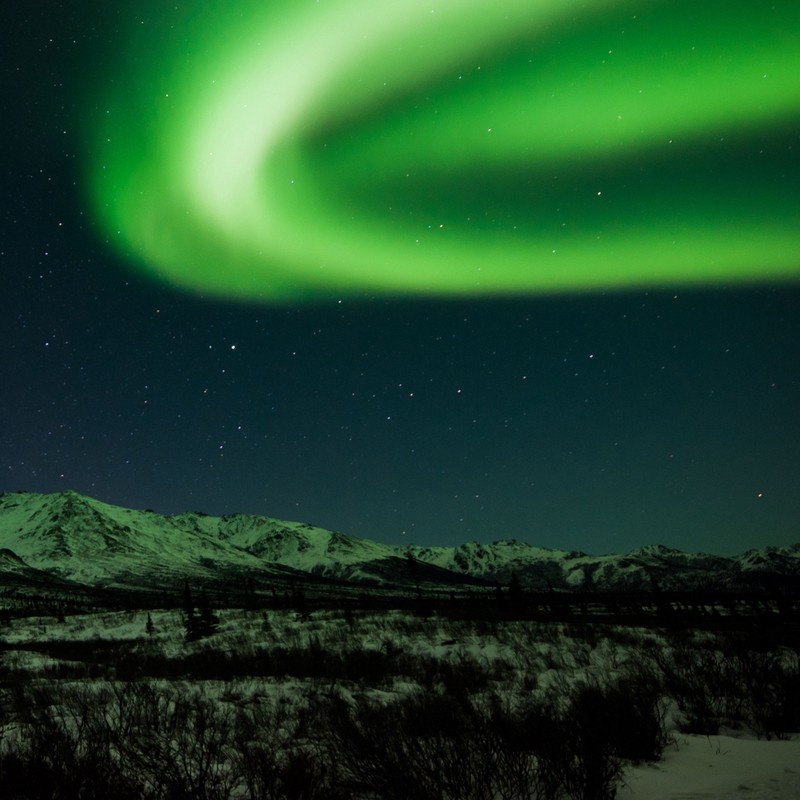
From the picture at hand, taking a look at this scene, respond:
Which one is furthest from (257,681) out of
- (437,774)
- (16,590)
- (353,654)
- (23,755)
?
(16,590)

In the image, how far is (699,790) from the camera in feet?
12.1

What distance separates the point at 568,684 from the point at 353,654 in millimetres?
7220

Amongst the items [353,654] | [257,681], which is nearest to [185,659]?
[353,654]

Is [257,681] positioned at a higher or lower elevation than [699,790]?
lower

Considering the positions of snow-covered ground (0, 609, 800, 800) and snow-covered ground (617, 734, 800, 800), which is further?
snow-covered ground (0, 609, 800, 800)

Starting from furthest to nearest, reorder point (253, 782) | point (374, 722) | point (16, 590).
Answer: point (16, 590), point (374, 722), point (253, 782)

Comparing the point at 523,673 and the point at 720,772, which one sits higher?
the point at 720,772

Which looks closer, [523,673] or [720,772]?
[720,772]

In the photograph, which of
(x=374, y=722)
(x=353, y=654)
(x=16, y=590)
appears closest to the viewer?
(x=374, y=722)

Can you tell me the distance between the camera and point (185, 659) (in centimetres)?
1523

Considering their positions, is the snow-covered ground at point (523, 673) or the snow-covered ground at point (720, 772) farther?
the snow-covered ground at point (523, 673)

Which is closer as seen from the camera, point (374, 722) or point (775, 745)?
point (775, 745)

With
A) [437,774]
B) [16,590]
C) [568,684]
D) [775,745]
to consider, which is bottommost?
[16,590]

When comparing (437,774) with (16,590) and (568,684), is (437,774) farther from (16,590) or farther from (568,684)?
(16,590)
